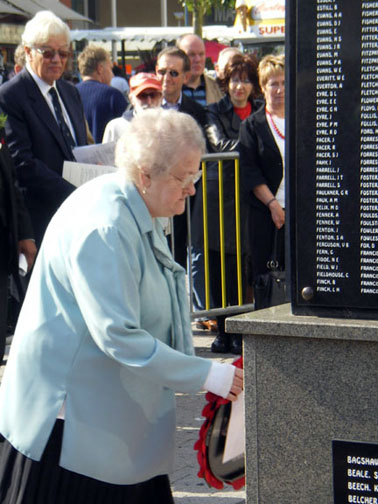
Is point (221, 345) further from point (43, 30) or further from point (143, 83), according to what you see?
point (43, 30)

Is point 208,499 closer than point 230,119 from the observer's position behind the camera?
Yes

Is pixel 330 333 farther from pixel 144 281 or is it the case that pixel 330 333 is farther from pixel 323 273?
pixel 144 281

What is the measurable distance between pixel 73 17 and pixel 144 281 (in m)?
23.9

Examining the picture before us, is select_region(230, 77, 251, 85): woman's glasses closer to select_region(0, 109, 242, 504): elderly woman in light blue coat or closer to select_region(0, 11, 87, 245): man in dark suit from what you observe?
select_region(0, 11, 87, 245): man in dark suit

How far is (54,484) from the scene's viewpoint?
300 centimetres

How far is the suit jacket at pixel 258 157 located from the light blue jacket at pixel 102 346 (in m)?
3.41

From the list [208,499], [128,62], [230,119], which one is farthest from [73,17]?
[208,499]

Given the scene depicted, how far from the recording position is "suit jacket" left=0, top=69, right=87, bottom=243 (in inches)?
205

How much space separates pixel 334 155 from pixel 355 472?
2.89 ft

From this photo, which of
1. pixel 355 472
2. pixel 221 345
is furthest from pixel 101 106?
pixel 355 472

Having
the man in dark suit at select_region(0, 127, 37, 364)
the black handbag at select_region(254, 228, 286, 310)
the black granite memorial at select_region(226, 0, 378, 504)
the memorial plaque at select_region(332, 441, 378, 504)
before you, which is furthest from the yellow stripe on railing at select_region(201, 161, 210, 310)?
the memorial plaque at select_region(332, 441, 378, 504)

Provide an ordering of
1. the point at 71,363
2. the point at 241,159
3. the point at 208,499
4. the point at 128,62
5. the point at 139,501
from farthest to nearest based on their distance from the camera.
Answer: the point at 128,62, the point at 241,159, the point at 208,499, the point at 139,501, the point at 71,363

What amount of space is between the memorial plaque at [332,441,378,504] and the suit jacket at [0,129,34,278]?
2501 mm

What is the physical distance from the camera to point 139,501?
312 cm
